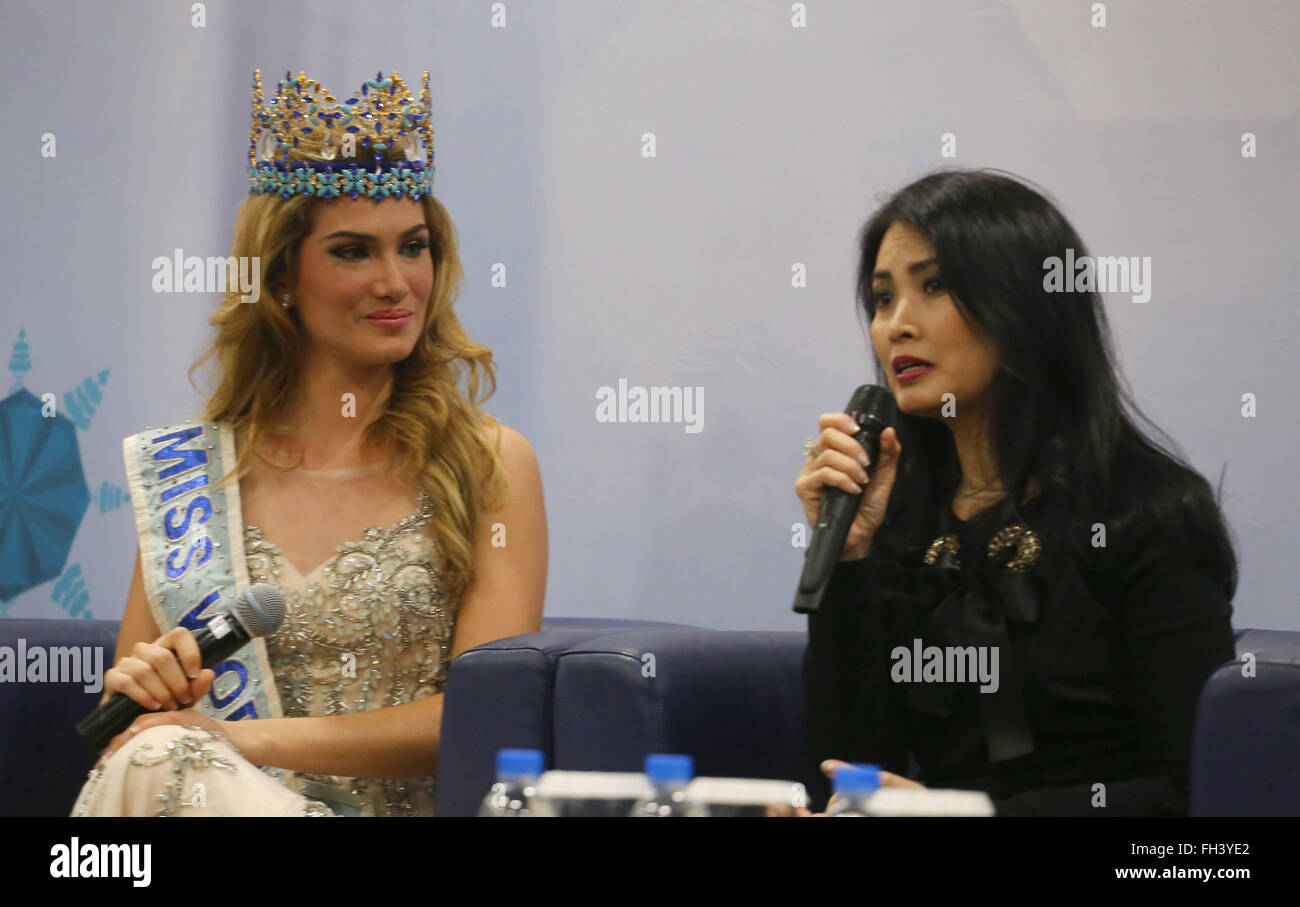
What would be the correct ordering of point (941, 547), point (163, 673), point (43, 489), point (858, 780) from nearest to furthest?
point (858, 780)
point (163, 673)
point (941, 547)
point (43, 489)

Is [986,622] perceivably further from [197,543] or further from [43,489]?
[43,489]

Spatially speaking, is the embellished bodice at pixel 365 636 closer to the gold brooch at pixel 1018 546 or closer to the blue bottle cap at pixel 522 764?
the gold brooch at pixel 1018 546

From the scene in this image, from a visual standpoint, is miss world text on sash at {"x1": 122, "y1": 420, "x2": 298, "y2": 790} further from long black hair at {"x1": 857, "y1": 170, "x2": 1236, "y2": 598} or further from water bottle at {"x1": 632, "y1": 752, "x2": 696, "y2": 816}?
water bottle at {"x1": 632, "y1": 752, "x2": 696, "y2": 816}

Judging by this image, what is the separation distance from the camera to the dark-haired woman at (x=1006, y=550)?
5.04 ft

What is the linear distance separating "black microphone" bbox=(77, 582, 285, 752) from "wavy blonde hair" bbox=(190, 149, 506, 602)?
1.45ft

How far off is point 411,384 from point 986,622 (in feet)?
2.87

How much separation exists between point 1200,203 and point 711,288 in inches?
31.8

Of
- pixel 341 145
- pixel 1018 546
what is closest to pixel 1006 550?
pixel 1018 546

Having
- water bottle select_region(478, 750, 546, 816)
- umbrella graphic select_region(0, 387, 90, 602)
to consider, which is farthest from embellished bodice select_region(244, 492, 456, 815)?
umbrella graphic select_region(0, 387, 90, 602)

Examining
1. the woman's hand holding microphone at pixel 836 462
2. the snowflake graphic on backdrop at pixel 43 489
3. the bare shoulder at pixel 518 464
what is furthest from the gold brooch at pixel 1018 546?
the snowflake graphic on backdrop at pixel 43 489

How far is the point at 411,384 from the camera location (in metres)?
2.10

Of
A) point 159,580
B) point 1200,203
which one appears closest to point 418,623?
point 159,580

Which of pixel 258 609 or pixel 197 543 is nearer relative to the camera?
pixel 258 609

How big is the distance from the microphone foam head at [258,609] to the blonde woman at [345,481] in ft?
1.10
